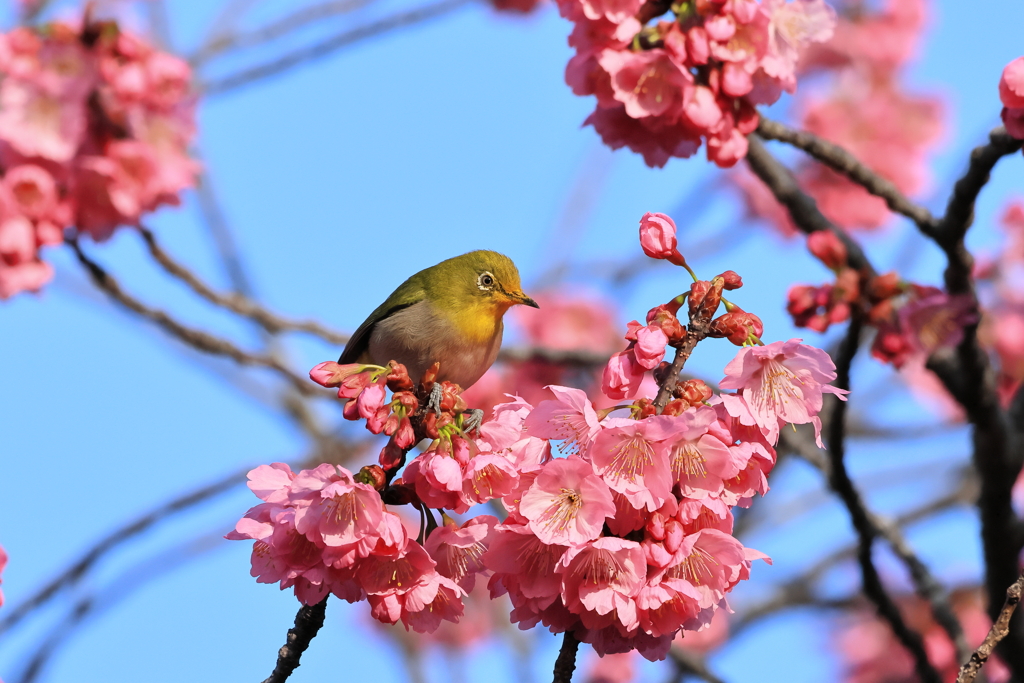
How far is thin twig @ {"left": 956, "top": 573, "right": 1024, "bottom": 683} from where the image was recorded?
2057mm

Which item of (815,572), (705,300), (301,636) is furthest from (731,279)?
(815,572)

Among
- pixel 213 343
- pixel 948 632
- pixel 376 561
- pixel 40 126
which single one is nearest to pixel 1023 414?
pixel 948 632

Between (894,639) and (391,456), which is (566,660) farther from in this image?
(894,639)

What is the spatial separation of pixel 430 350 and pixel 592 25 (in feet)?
5.49

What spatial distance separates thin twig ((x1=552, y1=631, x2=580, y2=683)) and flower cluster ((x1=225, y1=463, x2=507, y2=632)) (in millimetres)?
283

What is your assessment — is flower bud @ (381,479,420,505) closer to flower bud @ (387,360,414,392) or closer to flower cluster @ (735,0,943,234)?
flower bud @ (387,360,414,392)

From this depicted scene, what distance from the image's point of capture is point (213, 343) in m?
4.80

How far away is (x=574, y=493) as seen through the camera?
209 cm

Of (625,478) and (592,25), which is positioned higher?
(592,25)

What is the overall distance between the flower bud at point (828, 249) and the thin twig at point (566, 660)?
86.0 inches

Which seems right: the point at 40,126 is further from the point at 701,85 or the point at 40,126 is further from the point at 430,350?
the point at 701,85

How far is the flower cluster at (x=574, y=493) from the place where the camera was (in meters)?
2.07

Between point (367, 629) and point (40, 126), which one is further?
point (367, 629)

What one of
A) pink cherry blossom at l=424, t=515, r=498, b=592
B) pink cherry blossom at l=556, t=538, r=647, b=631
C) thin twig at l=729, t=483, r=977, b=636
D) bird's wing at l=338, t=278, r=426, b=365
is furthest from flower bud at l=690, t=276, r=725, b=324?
thin twig at l=729, t=483, r=977, b=636
